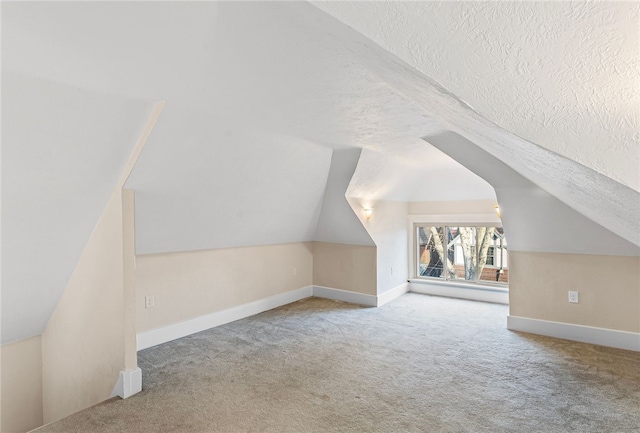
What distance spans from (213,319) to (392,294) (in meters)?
2.89

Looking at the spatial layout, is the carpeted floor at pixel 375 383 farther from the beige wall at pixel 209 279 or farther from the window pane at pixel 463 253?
the window pane at pixel 463 253

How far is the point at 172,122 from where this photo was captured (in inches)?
104

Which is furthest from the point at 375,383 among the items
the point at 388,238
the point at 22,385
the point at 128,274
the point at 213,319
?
the point at 22,385

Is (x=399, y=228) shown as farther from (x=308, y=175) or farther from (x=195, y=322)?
(x=195, y=322)

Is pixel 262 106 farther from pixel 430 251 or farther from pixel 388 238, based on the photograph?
pixel 430 251

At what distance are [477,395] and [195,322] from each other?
3149 millimetres

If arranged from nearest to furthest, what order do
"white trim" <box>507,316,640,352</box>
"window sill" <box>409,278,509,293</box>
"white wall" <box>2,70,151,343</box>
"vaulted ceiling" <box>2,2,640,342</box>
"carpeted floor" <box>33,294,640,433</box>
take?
"vaulted ceiling" <box>2,2,640,342</box> < "white wall" <box>2,70,151,343</box> < "carpeted floor" <box>33,294,640,433</box> < "white trim" <box>507,316,640,352</box> < "window sill" <box>409,278,509,293</box>

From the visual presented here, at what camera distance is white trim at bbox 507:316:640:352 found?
3.65 m

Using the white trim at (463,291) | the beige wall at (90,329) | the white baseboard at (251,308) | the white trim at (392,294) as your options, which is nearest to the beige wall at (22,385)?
the beige wall at (90,329)

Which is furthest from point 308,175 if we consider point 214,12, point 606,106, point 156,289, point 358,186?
point 606,106

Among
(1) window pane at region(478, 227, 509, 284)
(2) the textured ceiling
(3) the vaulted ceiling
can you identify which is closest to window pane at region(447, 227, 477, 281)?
(1) window pane at region(478, 227, 509, 284)

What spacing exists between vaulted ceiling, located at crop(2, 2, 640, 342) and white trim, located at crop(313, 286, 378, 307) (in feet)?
6.47

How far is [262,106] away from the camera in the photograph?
2.80m

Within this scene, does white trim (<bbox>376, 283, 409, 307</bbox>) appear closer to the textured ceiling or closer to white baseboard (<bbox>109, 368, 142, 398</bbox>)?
white baseboard (<bbox>109, 368, 142, 398</bbox>)
